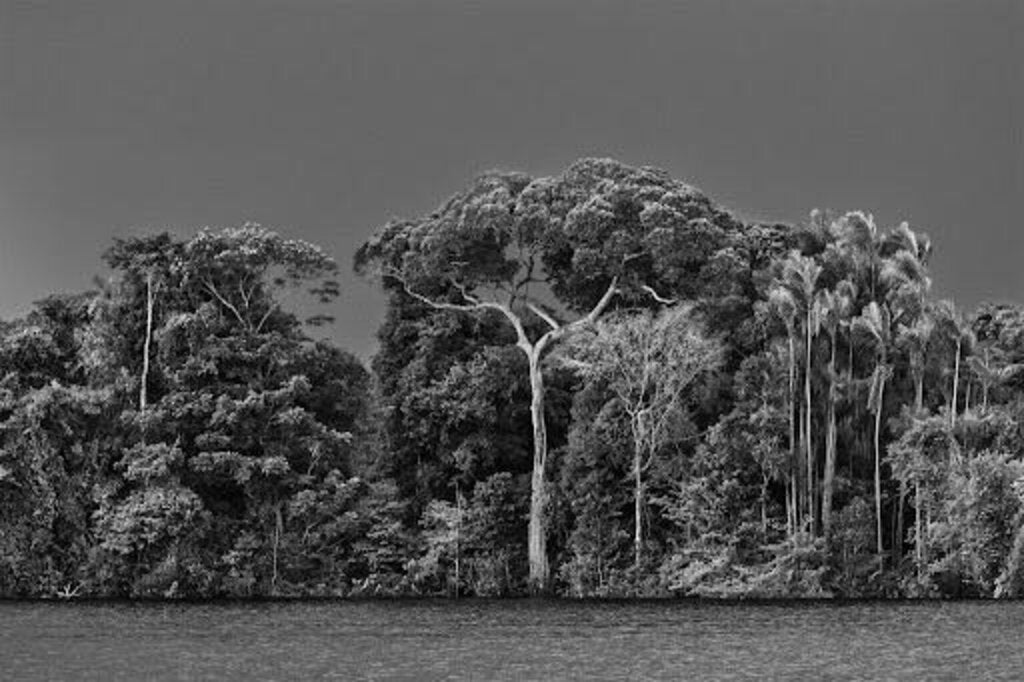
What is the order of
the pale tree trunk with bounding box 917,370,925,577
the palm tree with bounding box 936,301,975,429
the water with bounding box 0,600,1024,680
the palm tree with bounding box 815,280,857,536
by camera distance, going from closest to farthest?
the water with bounding box 0,600,1024,680
the pale tree trunk with bounding box 917,370,925,577
the palm tree with bounding box 815,280,857,536
the palm tree with bounding box 936,301,975,429

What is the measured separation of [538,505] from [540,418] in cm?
199

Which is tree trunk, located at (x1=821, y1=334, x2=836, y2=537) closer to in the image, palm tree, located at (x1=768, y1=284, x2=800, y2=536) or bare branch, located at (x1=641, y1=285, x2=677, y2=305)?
palm tree, located at (x1=768, y1=284, x2=800, y2=536)

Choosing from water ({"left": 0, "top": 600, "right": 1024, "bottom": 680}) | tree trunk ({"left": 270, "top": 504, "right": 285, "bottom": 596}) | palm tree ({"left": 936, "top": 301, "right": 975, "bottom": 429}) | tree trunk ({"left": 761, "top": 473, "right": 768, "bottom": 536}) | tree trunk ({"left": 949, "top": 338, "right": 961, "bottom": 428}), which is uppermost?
palm tree ({"left": 936, "top": 301, "right": 975, "bottom": 429})

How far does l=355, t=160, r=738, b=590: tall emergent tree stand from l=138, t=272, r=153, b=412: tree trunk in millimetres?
5604

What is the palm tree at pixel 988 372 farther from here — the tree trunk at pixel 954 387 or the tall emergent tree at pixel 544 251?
the tall emergent tree at pixel 544 251

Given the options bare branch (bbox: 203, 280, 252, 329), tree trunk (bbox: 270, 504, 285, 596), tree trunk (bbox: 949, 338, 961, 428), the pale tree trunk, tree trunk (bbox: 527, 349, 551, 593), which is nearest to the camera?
tree trunk (bbox: 949, 338, 961, 428)

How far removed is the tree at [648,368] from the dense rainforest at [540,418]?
0.07 meters

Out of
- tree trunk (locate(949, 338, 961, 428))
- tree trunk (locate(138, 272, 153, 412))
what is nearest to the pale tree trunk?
tree trunk (locate(949, 338, 961, 428))

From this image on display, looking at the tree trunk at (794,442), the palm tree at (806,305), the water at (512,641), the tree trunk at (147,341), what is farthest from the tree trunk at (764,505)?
the tree trunk at (147,341)

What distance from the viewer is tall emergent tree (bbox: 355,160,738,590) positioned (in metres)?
38.7

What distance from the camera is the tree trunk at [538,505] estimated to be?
124ft

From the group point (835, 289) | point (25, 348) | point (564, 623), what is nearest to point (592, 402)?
point (835, 289)

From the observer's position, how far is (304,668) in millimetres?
21953

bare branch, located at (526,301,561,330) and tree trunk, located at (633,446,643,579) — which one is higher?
bare branch, located at (526,301,561,330)
